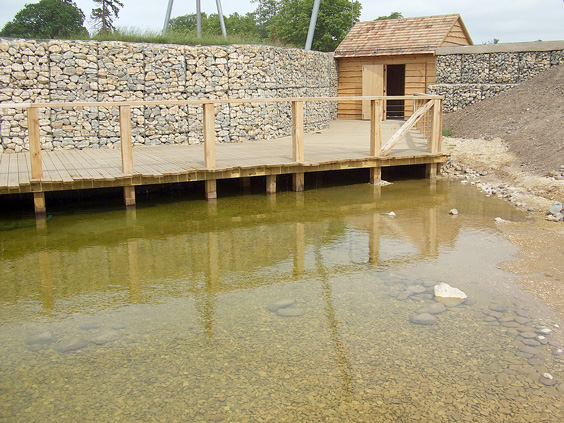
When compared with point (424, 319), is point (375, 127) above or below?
above

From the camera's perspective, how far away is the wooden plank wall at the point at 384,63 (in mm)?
20594

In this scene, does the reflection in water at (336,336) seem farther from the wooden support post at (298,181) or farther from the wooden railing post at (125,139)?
the wooden support post at (298,181)

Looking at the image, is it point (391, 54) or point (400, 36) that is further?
point (400, 36)

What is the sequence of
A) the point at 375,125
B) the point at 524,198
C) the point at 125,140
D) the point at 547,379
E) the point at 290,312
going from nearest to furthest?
1. the point at 547,379
2. the point at 290,312
3. the point at 125,140
4. the point at 524,198
5. the point at 375,125

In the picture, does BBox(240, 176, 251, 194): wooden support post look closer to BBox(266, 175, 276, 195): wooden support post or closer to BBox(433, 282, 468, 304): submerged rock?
BBox(266, 175, 276, 195): wooden support post

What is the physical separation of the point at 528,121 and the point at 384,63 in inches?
294

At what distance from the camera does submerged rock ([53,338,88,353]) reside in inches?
193

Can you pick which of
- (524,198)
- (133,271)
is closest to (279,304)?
(133,271)

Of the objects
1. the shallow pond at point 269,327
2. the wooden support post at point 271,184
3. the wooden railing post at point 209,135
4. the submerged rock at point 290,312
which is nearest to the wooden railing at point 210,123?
the wooden railing post at point 209,135

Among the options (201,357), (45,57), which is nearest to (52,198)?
(45,57)

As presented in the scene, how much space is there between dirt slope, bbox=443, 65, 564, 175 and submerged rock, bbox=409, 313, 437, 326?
282 inches

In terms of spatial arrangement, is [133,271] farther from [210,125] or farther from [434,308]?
[210,125]

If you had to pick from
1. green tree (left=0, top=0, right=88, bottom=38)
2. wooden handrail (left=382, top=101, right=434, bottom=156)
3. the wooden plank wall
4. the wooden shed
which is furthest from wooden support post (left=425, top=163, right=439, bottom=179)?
green tree (left=0, top=0, right=88, bottom=38)

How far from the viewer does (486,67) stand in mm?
19156
